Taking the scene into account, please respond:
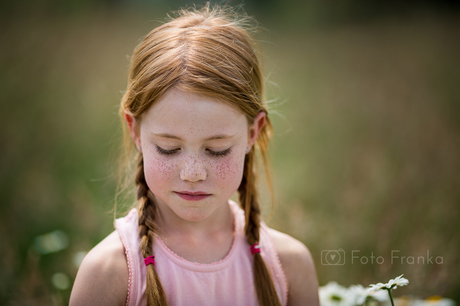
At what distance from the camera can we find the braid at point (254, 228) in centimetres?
165

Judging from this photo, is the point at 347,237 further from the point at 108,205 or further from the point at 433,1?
the point at 433,1

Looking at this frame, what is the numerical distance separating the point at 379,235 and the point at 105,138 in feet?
7.47

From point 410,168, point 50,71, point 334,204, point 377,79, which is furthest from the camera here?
point 377,79

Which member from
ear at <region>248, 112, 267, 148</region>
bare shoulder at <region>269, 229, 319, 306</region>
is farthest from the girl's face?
bare shoulder at <region>269, 229, 319, 306</region>

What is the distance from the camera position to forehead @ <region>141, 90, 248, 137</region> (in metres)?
1.42

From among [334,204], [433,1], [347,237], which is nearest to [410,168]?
[334,204]

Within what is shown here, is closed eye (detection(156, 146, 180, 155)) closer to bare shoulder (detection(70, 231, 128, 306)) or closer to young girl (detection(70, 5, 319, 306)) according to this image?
young girl (detection(70, 5, 319, 306))

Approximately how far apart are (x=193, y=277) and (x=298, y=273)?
0.47m

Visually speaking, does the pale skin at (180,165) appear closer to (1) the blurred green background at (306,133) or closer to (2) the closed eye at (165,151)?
(2) the closed eye at (165,151)

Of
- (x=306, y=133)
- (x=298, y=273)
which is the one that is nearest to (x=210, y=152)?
(x=298, y=273)

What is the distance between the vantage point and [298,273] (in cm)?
178

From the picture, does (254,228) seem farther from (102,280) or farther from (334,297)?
(102,280)

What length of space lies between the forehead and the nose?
9 centimetres

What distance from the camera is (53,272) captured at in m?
2.29
